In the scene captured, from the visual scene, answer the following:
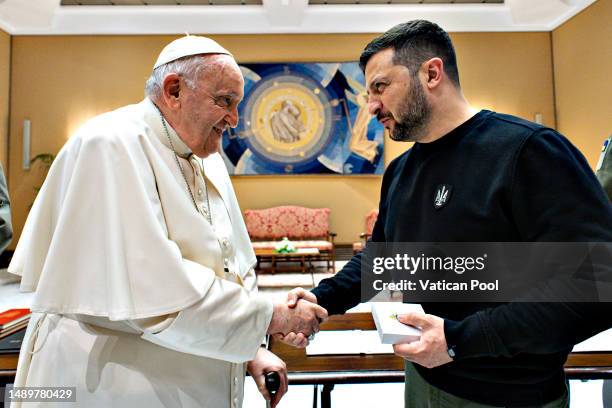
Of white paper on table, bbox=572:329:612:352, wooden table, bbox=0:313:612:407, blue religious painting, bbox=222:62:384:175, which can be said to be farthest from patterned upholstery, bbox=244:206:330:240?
wooden table, bbox=0:313:612:407

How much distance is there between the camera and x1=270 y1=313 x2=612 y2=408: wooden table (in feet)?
4.75

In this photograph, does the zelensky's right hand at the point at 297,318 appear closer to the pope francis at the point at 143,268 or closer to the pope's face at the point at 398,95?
the pope francis at the point at 143,268

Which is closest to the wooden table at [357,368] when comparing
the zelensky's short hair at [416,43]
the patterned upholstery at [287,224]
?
the zelensky's short hair at [416,43]

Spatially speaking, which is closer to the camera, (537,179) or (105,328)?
(537,179)

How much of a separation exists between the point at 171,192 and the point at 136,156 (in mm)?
138

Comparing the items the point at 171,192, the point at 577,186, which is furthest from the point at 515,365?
the point at 171,192

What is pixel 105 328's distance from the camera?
117 centimetres

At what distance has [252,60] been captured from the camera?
852 centimetres

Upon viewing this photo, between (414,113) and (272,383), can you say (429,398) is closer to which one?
(272,383)

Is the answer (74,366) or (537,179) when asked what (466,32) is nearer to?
(537,179)

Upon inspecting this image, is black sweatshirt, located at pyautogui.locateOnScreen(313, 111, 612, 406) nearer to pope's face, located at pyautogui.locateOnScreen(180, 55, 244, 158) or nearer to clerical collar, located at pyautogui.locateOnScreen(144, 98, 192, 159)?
pope's face, located at pyautogui.locateOnScreen(180, 55, 244, 158)

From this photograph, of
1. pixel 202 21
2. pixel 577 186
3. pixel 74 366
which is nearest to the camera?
pixel 577 186

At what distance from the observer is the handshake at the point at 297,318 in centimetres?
135

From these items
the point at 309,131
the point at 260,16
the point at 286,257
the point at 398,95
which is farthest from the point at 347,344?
the point at 260,16
